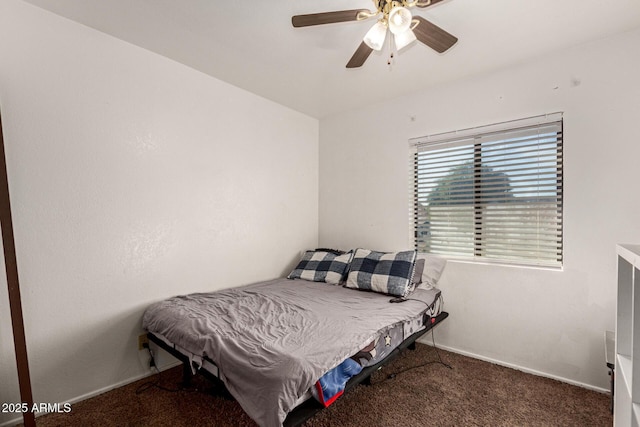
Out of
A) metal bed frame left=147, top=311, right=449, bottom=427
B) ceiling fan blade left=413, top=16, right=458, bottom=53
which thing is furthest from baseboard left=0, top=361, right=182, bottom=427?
ceiling fan blade left=413, top=16, right=458, bottom=53

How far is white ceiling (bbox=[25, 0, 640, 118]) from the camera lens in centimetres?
177

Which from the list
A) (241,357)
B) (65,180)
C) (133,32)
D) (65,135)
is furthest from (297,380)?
(133,32)

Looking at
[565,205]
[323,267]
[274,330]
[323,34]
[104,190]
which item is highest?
[323,34]

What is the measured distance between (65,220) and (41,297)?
1.59ft

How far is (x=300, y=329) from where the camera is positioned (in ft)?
5.66

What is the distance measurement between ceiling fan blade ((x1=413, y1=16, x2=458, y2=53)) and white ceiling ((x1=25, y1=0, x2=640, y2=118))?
0.24 meters

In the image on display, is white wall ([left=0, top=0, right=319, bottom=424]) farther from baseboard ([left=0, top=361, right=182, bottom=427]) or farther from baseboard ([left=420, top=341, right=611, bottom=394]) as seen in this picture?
baseboard ([left=420, top=341, right=611, bottom=394])

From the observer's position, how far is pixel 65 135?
→ 1907 millimetres

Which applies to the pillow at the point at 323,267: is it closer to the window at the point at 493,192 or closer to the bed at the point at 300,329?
the bed at the point at 300,329

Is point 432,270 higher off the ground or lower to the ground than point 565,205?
lower

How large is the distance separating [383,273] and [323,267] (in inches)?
27.5

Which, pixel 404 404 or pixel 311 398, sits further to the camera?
pixel 404 404

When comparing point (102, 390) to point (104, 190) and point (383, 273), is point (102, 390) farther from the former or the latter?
point (383, 273)

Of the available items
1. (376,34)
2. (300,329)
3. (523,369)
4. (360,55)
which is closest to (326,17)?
(376,34)
